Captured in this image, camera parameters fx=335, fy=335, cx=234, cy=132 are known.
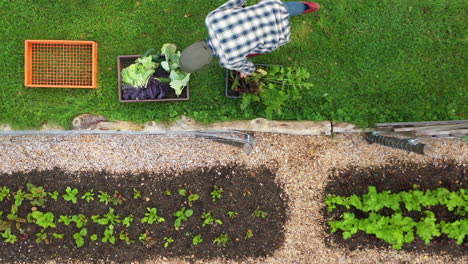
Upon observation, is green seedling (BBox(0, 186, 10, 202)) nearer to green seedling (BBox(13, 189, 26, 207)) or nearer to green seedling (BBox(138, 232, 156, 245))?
green seedling (BBox(13, 189, 26, 207))

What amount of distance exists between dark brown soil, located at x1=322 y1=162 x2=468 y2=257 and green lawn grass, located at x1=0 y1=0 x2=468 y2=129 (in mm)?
613

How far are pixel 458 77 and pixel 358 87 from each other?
1246 mm

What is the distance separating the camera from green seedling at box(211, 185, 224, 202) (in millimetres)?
4035

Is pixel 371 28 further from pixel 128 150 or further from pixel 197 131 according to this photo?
pixel 128 150

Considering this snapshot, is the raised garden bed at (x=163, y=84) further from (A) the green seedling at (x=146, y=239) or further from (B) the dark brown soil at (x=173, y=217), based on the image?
(A) the green seedling at (x=146, y=239)

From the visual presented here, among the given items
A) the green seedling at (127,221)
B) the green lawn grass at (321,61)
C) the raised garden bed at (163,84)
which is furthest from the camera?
the green lawn grass at (321,61)

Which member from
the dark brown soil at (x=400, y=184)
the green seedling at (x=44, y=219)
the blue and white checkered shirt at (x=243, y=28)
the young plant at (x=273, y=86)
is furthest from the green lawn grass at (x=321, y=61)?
the blue and white checkered shirt at (x=243, y=28)

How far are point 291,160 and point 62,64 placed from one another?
122 inches

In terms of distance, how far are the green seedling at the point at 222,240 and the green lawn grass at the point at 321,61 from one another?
56.7 inches

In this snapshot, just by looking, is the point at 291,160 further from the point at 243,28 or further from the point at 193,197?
the point at 243,28

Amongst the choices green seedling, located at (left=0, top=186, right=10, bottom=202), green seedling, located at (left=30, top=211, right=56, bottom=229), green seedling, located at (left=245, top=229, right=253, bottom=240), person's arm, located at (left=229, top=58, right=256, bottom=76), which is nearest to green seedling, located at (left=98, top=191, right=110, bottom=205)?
green seedling, located at (left=30, top=211, right=56, bottom=229)

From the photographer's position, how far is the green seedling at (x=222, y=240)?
159 inches

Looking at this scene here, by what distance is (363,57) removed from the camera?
4152 mm

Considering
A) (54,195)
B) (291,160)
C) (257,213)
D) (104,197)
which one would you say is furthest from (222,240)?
(54,195)
